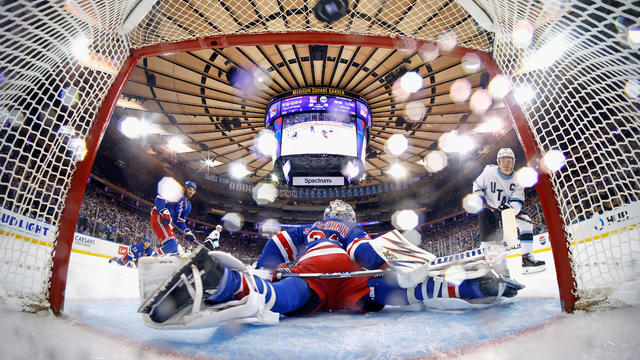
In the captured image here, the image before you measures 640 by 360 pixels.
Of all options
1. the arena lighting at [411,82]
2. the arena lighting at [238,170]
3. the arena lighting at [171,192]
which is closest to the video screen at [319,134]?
the arena lighting at [411,82]

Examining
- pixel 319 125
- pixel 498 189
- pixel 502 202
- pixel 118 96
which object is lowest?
pixel 502 202

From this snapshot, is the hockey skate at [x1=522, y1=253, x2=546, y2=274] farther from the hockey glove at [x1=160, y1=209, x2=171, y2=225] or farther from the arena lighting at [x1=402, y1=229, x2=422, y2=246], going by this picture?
the arena lighting at [x1=402, y1=229, x2=422, y2=246]

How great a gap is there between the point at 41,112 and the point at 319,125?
7361 mm

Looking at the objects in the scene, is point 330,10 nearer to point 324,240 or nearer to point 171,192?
point 324,240

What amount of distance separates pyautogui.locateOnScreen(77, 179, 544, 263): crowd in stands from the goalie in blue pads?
283 inches

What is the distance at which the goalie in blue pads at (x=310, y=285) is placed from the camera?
1.26 metres

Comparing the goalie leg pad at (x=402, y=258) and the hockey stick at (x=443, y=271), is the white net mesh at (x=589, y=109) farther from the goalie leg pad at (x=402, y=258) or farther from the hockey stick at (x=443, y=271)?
the goalie leg pad at (x=402, y=258)

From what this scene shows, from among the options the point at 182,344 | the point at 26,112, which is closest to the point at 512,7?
the point at 182,344

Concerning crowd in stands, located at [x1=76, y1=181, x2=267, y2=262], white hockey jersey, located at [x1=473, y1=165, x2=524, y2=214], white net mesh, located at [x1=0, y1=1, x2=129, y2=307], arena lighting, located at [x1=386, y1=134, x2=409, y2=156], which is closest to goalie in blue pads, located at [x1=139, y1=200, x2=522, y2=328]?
white net mesh, located at [x1=0, y1=1, x2=129, y2=307]

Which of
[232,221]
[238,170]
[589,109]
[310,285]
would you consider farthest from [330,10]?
[232,221]

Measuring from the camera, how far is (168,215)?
16.8ft

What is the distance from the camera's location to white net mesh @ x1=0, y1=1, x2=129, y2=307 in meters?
1.77

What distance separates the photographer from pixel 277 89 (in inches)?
380

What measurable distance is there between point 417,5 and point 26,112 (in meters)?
6.36
